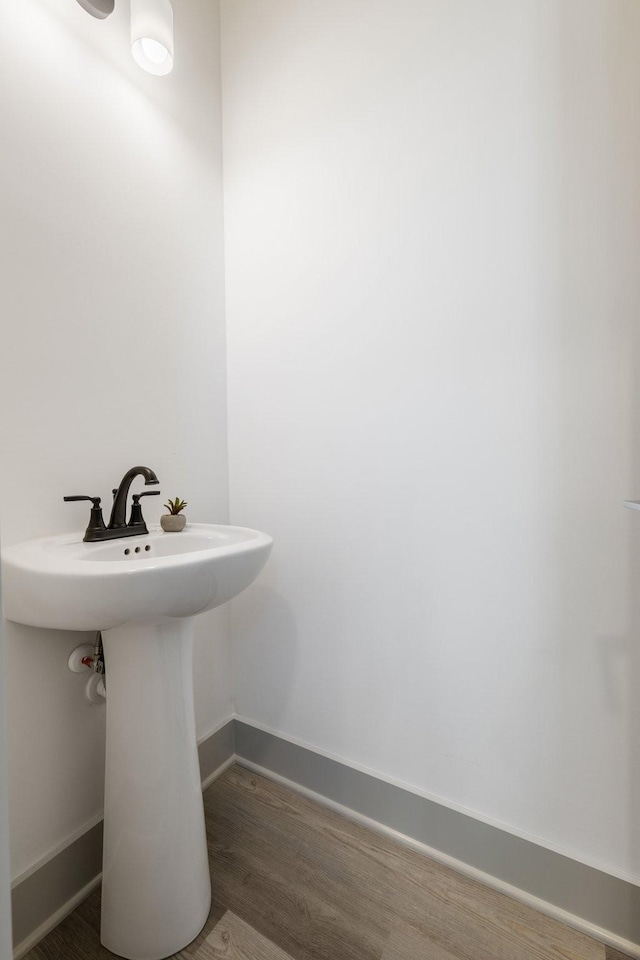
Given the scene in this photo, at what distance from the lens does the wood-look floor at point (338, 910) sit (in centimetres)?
96

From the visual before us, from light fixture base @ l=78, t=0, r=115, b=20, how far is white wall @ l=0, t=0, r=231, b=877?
8 cm

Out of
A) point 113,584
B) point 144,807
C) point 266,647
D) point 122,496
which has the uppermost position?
point 122,496

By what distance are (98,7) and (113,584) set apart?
4.01 feet

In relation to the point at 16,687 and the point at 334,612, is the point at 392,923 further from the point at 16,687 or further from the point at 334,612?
the point at 16,687

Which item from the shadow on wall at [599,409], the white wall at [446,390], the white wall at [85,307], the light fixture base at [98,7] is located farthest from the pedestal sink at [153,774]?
the light fixture base at [98,7]

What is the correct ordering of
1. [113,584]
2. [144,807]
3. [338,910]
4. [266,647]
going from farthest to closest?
[266,647]
[338,910]
[144,807]
[113,584]

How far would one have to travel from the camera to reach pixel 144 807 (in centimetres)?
94

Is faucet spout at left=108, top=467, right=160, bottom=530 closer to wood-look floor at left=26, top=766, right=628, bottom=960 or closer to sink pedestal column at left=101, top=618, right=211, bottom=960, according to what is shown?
sink pedestal column at left=101, top=618, right=211, bottom=960

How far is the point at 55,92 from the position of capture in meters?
1.04

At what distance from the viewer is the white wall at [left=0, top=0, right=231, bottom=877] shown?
0.98m

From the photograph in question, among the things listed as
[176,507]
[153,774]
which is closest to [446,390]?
[176,507]

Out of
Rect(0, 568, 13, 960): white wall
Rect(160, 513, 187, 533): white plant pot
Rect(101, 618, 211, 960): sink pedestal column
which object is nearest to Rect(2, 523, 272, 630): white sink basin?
Rect(101, 618, 211, 960): sink pedestal column

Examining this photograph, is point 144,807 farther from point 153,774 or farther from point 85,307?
point 85,307

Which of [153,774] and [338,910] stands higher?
[153,774]
